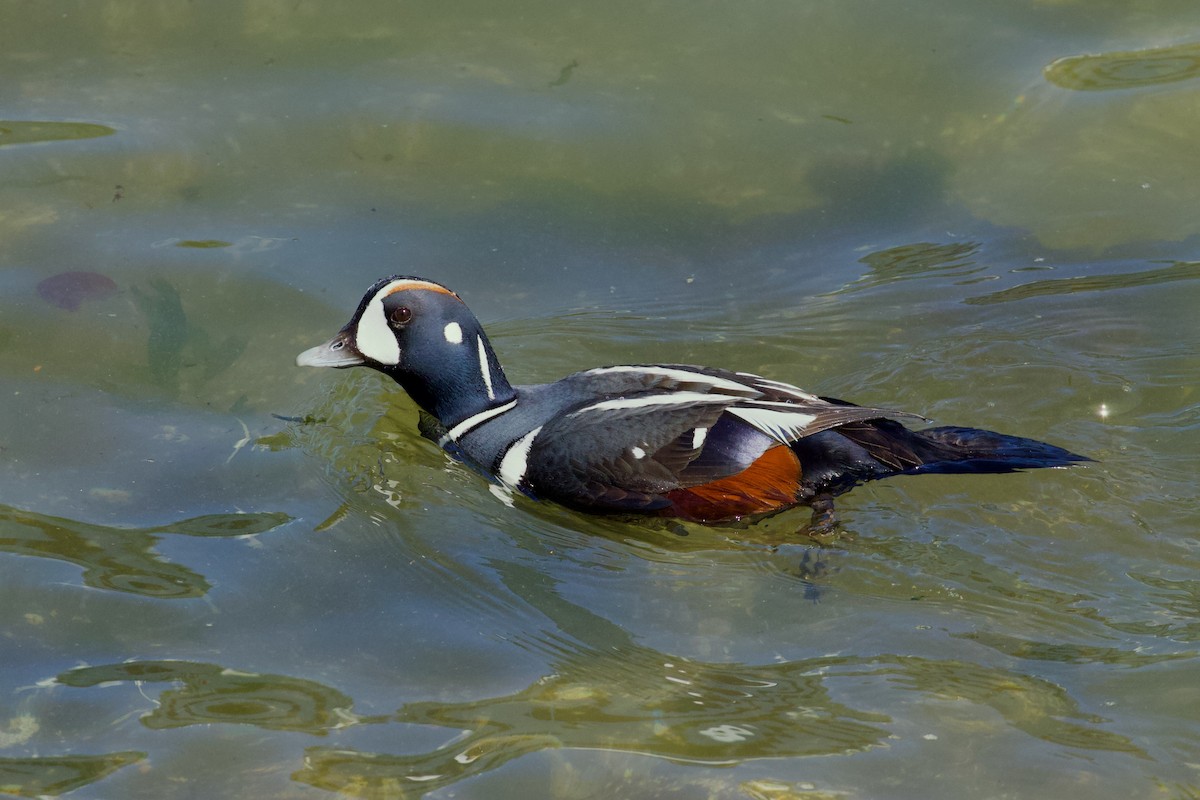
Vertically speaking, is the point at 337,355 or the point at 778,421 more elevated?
the point at 337,355

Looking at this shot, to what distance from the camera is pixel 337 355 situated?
6.48 m

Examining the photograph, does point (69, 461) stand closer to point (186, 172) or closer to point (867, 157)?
point (186, 172)

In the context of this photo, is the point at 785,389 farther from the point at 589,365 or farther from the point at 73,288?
the point at 73,288

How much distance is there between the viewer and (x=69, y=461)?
6090mm

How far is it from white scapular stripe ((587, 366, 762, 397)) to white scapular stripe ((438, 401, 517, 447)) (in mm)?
478

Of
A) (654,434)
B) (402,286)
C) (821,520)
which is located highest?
(402,286)

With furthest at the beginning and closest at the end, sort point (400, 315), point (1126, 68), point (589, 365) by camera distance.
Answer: point (1126, 68)
point (589, 365)
point (400, 315)

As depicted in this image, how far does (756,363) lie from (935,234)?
1508 mm

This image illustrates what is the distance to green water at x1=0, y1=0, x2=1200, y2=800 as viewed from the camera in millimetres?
4664

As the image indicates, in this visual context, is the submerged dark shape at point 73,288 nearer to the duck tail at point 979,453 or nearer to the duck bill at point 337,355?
the duck bill at point 337,355

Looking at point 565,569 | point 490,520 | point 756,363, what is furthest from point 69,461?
point 756,363

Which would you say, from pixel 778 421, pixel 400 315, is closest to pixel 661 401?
pixel 778 421

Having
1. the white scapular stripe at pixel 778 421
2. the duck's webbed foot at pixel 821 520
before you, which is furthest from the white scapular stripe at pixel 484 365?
the duck's webbed foot at pixel 821 520

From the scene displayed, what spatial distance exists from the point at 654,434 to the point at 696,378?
450mm
